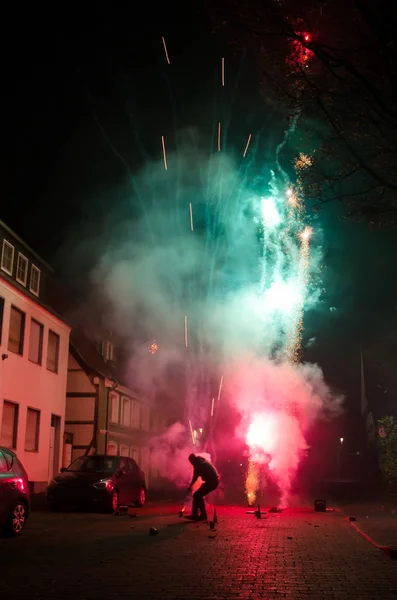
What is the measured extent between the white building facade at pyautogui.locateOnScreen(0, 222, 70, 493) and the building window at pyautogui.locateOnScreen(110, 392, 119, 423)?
6108 millimetres

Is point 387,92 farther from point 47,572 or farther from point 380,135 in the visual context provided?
point 47,572

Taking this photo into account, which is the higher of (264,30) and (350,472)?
(264,30)

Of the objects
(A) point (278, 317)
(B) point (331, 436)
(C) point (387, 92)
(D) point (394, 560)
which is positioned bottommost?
(D) point (394, 560)

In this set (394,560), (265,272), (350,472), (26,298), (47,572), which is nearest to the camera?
(47,572)

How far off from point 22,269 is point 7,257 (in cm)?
137

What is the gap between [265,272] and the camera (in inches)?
1169

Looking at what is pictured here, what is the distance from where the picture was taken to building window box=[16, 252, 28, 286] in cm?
2127

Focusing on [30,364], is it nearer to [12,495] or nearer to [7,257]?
[7,257]

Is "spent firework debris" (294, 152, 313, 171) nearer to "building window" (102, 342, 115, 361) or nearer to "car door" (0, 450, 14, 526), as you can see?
"car door" (0, 450, 14, 526)

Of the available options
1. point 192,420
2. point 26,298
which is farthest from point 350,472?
point 26,298

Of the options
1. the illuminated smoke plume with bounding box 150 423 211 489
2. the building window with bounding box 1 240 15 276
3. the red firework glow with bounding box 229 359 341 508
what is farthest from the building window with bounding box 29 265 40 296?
the illuminated smoke plume with bounding box 150 423 211 489

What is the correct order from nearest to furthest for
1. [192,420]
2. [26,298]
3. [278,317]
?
[26,298] < [278,317] < [192,420]

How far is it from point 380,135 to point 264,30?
285 cm

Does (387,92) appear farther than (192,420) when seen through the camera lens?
No
